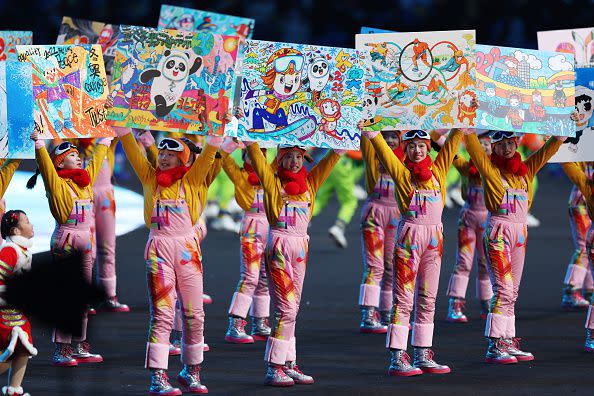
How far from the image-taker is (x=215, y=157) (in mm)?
8391

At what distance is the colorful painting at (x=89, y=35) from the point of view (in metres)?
11.8

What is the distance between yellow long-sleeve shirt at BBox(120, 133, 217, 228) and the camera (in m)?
8.20

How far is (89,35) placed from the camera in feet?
38.8

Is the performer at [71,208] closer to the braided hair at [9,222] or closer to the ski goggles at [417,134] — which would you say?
the braided hair at [9,222]

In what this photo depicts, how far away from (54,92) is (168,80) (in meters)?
1.46

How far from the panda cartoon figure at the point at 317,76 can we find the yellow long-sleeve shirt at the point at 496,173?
137 cm

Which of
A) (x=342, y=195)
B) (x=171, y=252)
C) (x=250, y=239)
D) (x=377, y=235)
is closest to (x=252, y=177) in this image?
(x=250, y=239)

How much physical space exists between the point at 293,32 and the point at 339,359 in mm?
18955

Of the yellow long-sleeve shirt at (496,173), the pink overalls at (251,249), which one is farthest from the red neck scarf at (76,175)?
the yellow long-sleeve shirt at (496,173)

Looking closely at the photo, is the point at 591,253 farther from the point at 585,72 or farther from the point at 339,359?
the point at 339,359

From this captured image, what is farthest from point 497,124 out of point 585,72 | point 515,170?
point 585,72

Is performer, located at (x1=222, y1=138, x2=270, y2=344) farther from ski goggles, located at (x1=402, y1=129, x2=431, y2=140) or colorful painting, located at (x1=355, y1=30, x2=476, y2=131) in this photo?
colorful painting, located at (x1=355, y1=30, x2=476, y2=131)

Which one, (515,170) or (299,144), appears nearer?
(299,144)

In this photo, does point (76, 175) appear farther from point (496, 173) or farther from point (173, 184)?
point (496, 173)
